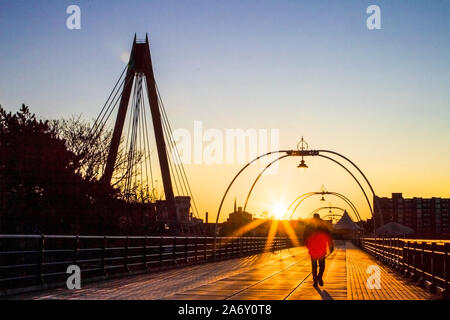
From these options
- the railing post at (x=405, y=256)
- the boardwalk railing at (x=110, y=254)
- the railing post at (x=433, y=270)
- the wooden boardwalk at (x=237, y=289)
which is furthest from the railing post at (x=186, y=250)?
the railing post at (x=433, y=270)

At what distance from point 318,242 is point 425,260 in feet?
9.37

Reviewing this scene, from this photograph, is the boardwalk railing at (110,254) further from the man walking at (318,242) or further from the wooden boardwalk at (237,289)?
the man walking at (318,242)

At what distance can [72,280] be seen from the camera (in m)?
16.1

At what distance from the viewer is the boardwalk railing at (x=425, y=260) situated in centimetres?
1363

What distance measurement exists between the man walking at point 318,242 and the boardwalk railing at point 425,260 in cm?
253

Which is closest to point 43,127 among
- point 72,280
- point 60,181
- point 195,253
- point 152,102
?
point 60,181

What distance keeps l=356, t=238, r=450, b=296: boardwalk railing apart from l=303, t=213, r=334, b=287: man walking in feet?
8.32

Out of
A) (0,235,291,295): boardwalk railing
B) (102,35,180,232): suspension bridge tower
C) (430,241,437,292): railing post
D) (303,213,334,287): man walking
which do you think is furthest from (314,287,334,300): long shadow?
(102,35,180,232): suspension bridge tower

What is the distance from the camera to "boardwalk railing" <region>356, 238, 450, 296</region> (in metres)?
13.6

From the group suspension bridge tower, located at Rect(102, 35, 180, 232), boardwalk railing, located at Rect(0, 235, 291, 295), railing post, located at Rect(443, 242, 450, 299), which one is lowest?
boardwalk railing, located at Rect(0, 235, 291, 295)

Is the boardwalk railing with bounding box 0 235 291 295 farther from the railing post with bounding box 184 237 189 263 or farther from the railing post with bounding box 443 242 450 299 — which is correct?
the railing post with bounding box 443 242 450 299

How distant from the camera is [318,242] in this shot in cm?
1738

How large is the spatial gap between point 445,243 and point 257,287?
555 cm

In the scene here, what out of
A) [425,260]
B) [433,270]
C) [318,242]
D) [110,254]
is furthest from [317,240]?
[110,254]
